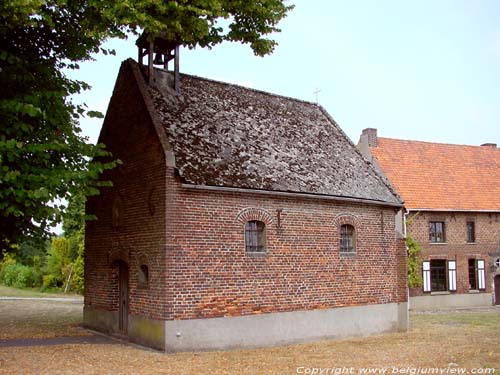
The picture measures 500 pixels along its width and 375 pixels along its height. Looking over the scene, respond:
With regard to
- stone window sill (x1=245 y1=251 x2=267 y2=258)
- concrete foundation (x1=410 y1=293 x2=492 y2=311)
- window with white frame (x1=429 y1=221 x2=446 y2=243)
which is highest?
window with white frame (x1=429 y1=221 x2=446 y2=243)

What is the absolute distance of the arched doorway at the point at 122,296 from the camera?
1678 cm

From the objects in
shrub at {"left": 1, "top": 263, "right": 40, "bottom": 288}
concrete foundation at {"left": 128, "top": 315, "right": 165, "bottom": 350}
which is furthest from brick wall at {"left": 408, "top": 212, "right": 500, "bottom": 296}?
shrub at {"left": 1, "top": 263, "right": 40, "bottom": 288}

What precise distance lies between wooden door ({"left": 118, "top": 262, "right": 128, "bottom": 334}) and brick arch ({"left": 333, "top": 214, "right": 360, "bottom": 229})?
659 centimetres

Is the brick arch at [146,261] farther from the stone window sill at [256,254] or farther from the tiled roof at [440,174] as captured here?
the tiled roof at [440,174]

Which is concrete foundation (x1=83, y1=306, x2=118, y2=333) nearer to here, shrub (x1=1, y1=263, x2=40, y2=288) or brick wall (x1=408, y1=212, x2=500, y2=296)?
brick wall (x1=408, y1=212, x2=500, y2=296)

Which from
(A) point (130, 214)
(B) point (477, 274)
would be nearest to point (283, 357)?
(A) point (130, 214)

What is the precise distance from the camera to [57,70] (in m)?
14.9

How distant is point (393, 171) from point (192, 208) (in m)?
19.4

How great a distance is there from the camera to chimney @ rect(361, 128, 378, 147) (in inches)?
1286

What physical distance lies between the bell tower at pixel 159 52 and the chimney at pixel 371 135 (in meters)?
16.7

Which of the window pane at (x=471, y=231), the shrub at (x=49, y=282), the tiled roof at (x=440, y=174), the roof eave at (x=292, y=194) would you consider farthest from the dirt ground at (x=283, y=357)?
the shrub at (x=49, y=282)

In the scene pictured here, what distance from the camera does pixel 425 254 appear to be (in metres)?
31.0

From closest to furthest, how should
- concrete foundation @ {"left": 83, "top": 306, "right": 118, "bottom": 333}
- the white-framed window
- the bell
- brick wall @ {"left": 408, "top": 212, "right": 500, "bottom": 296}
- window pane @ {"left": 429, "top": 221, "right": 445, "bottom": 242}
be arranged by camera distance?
concrete foundation @ {"left": 83, "top": 306, "right": 118, "bottom": 333} < the bell < brick wall @ {"left": 408, "top": 212, "right": 500, "bottom": 296} < window pane @ {"left": 429, "top": 221, "right": 445, "bottom": 242} < the white-framed window

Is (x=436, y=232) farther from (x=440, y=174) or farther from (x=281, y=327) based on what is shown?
(x=281, y=327)
